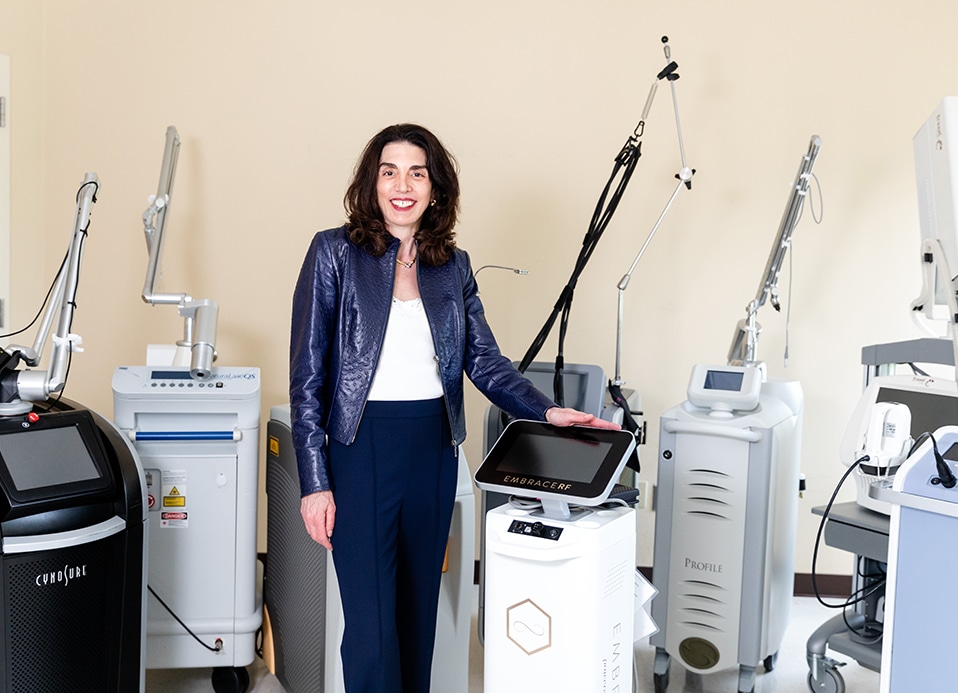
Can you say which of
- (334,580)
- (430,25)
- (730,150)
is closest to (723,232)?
(730,150)

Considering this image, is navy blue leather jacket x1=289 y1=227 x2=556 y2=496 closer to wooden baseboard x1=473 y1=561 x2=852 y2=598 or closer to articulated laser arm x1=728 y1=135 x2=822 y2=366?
articulated laser arm x1=728 y1=135 x2=822 y2=366

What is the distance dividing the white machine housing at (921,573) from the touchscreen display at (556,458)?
563mm

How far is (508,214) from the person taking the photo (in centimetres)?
334

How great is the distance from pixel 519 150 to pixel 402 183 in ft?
5.06

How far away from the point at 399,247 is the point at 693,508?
4.07ft

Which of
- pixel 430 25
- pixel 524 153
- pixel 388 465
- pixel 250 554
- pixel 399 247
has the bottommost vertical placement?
pixel 250 554

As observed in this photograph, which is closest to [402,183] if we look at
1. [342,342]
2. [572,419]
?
[342,342]

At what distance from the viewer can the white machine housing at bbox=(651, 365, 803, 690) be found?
2.49 m

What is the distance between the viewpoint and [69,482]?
1914 millimetres

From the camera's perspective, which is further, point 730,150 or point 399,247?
point 730,150

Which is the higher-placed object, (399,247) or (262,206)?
(262,206)

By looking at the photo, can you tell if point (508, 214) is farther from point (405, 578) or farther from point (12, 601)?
point (12, 601)

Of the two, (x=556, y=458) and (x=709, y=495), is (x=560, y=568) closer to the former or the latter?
(x=556, y=458)

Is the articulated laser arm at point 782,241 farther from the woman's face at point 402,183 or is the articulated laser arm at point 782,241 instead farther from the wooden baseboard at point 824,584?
the woman's face at point 402,183
